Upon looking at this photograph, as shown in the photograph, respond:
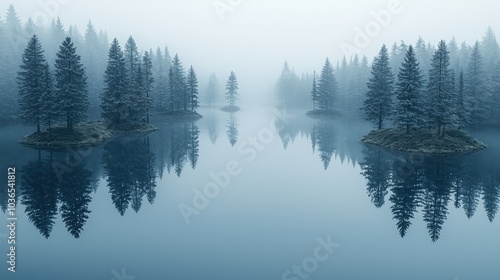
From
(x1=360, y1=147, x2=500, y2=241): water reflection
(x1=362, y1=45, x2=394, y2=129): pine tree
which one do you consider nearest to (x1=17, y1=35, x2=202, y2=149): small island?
(x1=360, y1=147, x2=500, y2=241): water reflection

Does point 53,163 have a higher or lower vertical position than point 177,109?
lower

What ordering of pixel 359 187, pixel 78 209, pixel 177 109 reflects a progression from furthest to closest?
pixel 177 109 < pixel 359 187 < pixel 78 209

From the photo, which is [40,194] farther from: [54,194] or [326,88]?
[326,88]

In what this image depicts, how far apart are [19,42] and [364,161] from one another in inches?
4445

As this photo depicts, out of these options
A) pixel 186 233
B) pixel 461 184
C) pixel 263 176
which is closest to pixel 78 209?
pixel 186 233

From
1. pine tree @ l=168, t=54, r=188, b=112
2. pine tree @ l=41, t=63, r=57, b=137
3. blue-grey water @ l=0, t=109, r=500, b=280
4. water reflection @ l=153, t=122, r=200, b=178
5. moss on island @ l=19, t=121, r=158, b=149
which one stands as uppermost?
pine tree @ l=168, t=54, r=188, b=112

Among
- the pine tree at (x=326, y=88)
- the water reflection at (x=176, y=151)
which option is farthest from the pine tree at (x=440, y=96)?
the pine tree at (x=326, y=88)

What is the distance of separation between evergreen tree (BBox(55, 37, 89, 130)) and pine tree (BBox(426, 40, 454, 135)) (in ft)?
159

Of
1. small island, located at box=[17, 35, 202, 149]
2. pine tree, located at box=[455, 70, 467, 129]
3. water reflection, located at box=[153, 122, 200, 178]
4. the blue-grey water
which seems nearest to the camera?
the blue-grey water

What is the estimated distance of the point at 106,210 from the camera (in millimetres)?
21734

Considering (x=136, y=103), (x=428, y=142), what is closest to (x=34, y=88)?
(x=136, y=103)

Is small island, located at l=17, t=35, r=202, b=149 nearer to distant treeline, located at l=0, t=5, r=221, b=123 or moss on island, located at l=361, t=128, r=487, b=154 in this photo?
distant treeline, located at l=0, t=5, r=221, b=123

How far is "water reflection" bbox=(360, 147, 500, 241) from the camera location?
21.9 m

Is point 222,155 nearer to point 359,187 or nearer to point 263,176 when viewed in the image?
point 263,176
